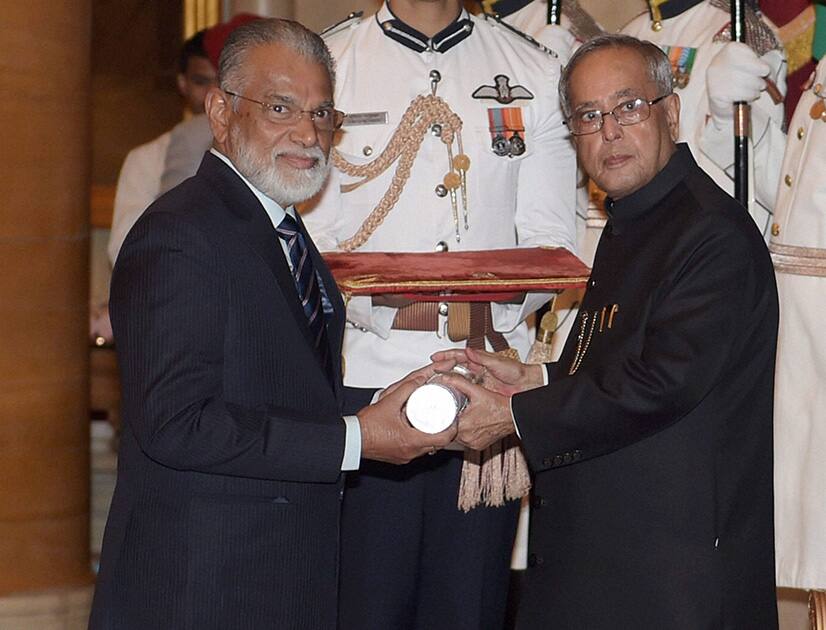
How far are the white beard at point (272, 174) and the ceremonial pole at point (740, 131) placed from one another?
1504 mm

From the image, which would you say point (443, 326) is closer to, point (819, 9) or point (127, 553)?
point (127, 553)

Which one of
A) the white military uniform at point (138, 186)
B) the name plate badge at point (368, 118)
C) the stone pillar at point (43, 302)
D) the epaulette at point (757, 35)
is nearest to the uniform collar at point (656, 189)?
the name plate badge at point (368, 118)

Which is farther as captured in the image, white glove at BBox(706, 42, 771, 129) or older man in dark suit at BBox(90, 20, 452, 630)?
white glove at BBox(706, 42, 771, 129)

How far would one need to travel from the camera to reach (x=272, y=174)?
9.86 feet

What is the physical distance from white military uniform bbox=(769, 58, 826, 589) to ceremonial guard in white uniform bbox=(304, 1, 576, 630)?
57 centimetres

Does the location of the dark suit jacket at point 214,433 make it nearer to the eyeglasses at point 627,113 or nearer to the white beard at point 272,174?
the white beard at point 272,174

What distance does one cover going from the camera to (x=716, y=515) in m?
2.89

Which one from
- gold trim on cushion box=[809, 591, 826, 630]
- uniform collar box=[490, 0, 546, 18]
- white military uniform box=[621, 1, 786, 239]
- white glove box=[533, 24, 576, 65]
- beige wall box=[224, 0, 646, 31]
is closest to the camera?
gold trim on cushion box=[809, 591, 826, 630]

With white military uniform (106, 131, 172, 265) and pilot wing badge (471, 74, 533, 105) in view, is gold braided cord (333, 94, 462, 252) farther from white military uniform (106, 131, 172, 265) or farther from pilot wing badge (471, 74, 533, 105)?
white military uniform (106, 131, 172, 265)

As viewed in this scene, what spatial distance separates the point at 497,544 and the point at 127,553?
130 cm

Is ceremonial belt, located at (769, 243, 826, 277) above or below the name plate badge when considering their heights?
below

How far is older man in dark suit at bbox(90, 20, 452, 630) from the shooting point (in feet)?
8.84

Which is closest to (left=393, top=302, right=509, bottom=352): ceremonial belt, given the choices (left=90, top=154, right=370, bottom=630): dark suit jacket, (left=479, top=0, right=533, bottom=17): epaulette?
(left=90, top=154, right=370, bottom=630): dark suit jacket

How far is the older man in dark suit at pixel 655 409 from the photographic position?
2.87 m
